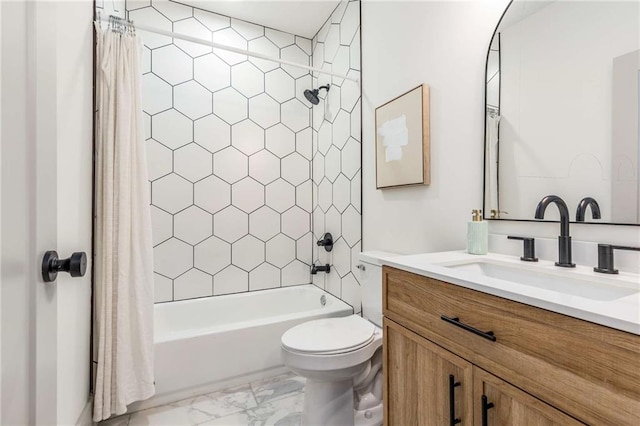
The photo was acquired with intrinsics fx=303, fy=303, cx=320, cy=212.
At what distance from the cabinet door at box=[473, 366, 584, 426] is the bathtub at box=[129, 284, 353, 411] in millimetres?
1372

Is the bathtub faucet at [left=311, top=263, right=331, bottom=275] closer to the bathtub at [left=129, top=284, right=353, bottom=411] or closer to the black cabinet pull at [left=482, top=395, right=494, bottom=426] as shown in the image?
the bathtub at [left=129, top=284, right=353, bottom=411]

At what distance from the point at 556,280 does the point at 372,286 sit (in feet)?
2.79

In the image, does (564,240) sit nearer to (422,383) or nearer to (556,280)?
(556,280)

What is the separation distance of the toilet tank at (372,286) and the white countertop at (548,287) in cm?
45

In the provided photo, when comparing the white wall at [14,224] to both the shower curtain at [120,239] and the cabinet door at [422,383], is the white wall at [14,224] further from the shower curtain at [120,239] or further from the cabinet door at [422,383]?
the shower curtain at [120,239]

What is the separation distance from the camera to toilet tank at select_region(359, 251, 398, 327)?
155cm

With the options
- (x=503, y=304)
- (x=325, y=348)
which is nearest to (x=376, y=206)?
(x=325, y=348)

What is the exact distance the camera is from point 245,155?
2.46 metres

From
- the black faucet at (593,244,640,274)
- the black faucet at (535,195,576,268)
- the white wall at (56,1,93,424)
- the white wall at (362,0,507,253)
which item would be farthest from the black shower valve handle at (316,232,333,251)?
the black faucet at (593,244,640,274)

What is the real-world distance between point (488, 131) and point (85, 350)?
2.00 meters

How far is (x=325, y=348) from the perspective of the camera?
51.3 inches

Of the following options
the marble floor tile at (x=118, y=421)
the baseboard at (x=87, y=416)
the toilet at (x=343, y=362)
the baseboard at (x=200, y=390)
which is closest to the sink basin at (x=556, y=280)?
the toilet at (x=343, y=362)

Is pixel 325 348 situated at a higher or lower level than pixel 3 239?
lower

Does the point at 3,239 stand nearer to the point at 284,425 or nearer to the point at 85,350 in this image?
the point at 85,350
